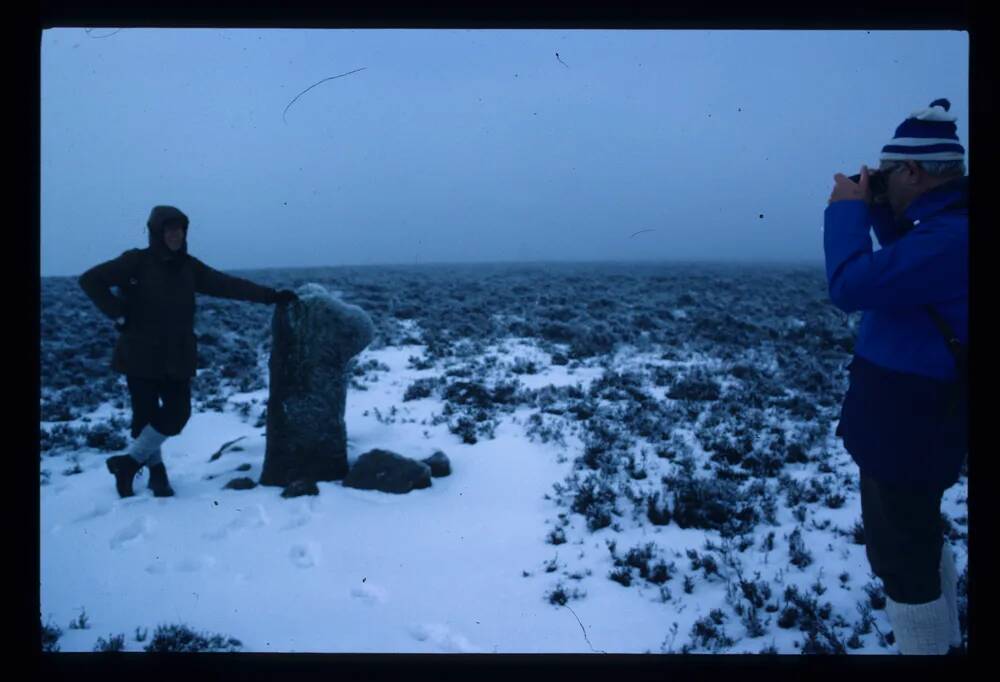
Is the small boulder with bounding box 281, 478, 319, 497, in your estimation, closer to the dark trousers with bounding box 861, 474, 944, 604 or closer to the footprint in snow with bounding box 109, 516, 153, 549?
the footprint in snow with bounding box 109, 516, 153, 549

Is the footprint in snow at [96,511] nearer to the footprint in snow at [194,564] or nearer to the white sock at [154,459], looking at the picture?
the white sock at [154,459]

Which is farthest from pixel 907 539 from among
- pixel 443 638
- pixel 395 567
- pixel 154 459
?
pixel 154 459

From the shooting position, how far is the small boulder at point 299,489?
475cm

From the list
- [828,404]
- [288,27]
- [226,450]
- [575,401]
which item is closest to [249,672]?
[288,27]

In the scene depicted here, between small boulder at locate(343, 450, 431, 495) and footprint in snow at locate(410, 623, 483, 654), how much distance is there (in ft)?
5.89

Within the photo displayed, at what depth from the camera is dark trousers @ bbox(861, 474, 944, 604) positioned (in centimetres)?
202

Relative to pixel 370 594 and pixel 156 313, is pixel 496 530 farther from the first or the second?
pixel 156 313

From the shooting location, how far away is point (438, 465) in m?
5.35

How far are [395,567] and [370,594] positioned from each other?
0.33 meters

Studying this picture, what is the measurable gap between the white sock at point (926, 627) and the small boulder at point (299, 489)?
13.2 ft

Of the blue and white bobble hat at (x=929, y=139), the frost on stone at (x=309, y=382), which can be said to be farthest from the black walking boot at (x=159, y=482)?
the blue and white bobble hat at (x=929, y=139)

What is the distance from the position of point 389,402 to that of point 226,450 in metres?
2.44

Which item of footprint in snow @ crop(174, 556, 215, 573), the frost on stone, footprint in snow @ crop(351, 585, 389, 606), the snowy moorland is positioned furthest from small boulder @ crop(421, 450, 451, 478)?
footprint in snow @ crop(174, 556, 215, 573)
